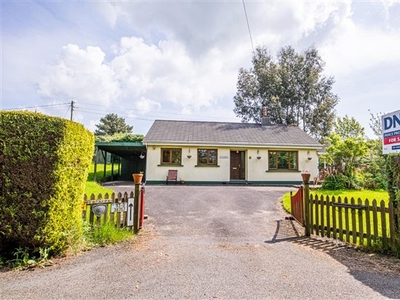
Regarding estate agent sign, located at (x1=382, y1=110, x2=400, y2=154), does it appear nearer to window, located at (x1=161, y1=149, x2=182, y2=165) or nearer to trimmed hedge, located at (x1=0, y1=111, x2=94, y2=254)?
trimmed hedge, located at (x1=0, y1=111, x2=94, y2=254)

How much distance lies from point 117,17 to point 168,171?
960cm

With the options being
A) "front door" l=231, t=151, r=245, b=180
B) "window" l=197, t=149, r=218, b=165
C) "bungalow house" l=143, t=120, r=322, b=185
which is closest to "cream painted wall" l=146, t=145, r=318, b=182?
"bungalow house" l=143, t=120, r=322, b=185

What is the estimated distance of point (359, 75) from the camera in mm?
13102

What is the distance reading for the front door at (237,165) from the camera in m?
17.2

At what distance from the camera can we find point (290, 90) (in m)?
33.1

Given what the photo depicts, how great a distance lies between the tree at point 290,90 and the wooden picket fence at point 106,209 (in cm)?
3037

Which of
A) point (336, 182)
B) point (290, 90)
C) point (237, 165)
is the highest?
point (290, 90)

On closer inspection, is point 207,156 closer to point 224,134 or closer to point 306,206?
point 224,134

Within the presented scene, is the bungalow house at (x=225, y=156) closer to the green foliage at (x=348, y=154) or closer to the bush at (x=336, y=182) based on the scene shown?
the green foliage at (x=348, y=154)

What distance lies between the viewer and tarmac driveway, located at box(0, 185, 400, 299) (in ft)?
9.58

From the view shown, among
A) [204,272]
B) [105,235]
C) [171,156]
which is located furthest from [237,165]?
[204,272]

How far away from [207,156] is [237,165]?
238 cm

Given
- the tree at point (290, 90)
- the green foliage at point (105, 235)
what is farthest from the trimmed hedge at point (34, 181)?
the tree at point (290, 90)

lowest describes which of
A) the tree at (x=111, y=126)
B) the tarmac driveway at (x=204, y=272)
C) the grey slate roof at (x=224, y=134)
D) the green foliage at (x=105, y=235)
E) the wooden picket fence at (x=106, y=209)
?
the tarmac driveway at (x=204, y=272)
